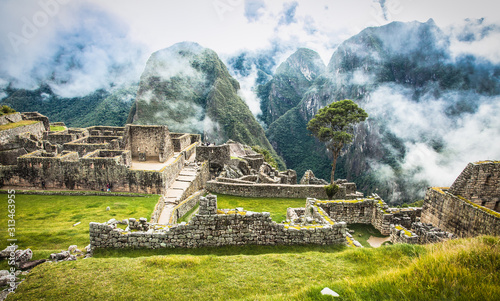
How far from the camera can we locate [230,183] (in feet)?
63.9

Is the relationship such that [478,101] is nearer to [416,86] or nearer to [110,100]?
[416,86]

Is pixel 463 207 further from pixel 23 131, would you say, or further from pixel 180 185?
pixel 23 131

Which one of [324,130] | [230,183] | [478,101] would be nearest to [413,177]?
[478,101]

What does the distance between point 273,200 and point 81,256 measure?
41.0 feet

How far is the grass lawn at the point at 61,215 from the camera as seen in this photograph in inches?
367

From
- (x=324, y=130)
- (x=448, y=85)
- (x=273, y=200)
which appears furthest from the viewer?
(x=448, y=85)

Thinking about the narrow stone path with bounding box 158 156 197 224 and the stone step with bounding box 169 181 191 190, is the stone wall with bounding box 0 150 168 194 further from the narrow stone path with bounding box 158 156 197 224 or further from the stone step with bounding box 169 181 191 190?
the stone step with bounding box 169 181 191 190

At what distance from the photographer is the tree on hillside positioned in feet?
68.7

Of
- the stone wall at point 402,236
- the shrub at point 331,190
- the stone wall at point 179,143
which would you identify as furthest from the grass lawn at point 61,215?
the stone wall at point 179,143

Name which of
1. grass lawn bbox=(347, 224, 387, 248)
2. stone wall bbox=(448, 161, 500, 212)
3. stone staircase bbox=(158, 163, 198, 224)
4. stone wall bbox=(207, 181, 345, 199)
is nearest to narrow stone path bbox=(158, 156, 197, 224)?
stone staircase bbox=(158, 163, 198, 224)

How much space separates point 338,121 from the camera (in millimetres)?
21094

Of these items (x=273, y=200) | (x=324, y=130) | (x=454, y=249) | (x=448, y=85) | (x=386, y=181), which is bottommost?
(x=386, y=181)

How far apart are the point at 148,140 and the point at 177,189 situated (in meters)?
8.03

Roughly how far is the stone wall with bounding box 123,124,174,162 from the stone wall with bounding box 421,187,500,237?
20.1 meters
